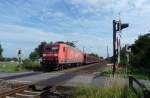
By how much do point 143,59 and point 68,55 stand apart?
40.2 feet

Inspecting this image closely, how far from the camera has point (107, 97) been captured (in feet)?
47.4

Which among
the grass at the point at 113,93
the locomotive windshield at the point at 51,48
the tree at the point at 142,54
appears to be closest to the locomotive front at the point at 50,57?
the locomotive windshield at the point at 51,48

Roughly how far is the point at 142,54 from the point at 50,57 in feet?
56.4

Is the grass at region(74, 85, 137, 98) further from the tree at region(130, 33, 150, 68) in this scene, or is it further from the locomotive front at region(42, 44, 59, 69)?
the tree at region(130, 33, 150, 68)

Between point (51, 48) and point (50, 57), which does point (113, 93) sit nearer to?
point (50, 57)

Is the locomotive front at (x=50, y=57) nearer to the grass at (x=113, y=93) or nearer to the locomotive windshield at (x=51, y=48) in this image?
the locomotive windshield at (x=51, y=48)

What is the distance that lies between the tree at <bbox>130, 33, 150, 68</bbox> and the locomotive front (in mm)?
15083

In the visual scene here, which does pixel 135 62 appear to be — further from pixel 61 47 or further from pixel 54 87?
pixel 54 87

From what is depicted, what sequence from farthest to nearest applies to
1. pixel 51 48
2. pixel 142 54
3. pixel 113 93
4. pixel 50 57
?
pixel 142 54 < pixel 51 48 < pixel 50 57 < pixel 113 93

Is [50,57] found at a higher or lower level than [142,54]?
lower

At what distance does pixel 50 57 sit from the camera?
4503 cm

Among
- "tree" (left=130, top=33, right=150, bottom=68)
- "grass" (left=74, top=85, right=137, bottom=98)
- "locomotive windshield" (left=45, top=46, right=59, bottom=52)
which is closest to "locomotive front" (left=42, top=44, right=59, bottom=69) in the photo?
"locomotive windshield" (left=45, top=46, right=59, bottom=52)

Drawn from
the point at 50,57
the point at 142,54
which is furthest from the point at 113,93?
the point at 142,54

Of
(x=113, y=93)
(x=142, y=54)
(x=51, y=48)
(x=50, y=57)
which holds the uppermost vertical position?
(x=51, y=48)
